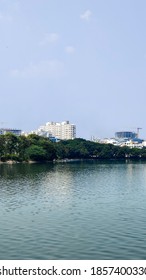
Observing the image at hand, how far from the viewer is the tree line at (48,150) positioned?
269 feet

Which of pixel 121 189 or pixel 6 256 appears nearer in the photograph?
pixel 6 256

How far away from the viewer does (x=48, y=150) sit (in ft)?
306

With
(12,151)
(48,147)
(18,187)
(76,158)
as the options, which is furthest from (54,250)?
(76,158)

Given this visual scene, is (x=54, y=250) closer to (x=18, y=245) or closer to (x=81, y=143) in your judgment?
(x=18, y=245)

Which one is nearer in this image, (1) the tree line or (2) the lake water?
(2) the lake water

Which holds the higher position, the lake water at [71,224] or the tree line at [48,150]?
the tree line at [48,150]

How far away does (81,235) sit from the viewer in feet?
61.3

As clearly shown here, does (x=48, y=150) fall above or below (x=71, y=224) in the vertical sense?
above

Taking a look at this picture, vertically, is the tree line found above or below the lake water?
above

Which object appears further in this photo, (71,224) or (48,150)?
(48,150)

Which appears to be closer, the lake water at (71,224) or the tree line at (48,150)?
the lake water at (71,224)

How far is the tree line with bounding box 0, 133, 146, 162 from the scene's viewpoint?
82000 mm
